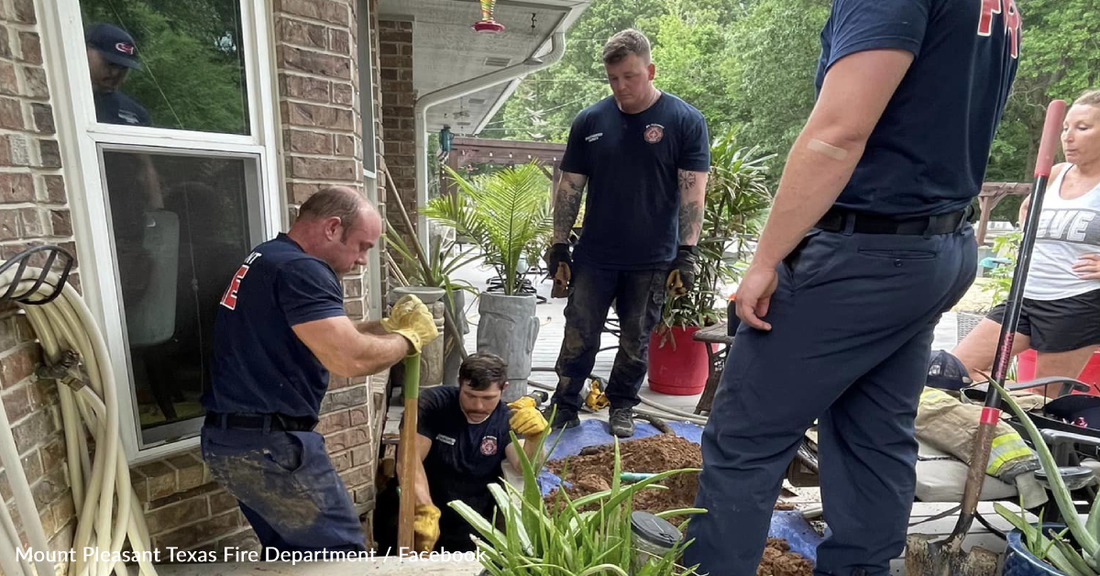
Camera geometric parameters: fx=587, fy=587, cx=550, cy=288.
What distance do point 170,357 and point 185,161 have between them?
60 centimetres

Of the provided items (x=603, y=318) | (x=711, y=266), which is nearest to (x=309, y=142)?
(x=603, y=318)

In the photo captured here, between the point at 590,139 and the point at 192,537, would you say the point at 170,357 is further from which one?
the point at 590,139

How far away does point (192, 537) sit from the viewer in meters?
1.87

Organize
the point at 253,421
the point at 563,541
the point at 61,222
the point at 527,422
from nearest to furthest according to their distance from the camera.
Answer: the point at 563,541
the point at 61,222
the point at 253,421
the point at 527,422

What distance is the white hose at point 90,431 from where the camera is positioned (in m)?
1.40

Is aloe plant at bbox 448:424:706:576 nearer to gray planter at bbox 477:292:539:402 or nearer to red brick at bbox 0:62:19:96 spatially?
red brick at bbox 0:62:19:96

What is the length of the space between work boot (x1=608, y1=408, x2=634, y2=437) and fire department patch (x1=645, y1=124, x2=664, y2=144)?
4.71ft

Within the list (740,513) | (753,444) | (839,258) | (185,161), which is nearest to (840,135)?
(839,258)

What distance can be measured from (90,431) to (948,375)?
2968mm

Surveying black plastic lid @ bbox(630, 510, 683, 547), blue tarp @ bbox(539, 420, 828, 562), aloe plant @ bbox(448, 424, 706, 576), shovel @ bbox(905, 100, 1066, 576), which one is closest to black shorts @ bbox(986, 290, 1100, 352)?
shovel @ bbox(905, 100, 1066, 576)

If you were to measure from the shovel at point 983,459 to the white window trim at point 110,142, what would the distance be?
7.03ft

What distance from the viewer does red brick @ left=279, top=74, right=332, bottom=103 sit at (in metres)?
1.86

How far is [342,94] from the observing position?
2.01 meters

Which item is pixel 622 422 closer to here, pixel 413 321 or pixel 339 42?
pixel 413 321
